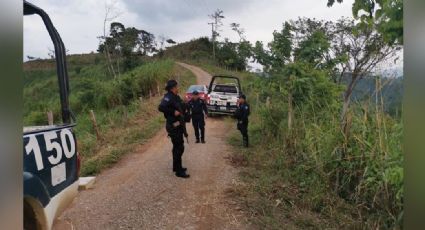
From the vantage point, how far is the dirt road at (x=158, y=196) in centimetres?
292

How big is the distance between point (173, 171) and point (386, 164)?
9.75 feet

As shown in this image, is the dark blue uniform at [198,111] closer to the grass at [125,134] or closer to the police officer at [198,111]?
Result: the police officer at [198,111]

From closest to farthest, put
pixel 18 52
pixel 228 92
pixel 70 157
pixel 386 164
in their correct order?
pixel 18 52 → pixel 70 157 → pixel 386 164 → pixel 228 92

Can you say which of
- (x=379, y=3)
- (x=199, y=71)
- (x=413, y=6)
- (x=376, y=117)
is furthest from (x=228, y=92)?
(x=413, y=6)

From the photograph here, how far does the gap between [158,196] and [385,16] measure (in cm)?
302

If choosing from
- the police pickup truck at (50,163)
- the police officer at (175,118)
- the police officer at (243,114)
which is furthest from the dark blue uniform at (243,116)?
the police pickup truck at (50,163)

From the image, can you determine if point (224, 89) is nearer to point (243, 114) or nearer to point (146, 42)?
point (243, 114)

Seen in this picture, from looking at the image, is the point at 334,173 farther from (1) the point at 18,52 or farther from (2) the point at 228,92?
(2) the point at 228,92

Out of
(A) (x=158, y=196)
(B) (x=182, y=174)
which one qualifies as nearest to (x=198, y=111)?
(B) (x=182, y=174)

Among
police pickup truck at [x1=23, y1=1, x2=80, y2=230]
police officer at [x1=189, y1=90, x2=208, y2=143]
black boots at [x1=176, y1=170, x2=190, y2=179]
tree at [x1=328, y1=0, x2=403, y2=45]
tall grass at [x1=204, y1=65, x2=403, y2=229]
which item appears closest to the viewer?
police pickup truck at [x1=23, y1=1, x2=80, y2=230]

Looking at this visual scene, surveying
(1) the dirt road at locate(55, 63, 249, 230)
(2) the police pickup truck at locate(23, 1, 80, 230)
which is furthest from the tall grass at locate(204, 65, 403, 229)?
(2) the police pickup truck at locate(23, 1, 80, 230)

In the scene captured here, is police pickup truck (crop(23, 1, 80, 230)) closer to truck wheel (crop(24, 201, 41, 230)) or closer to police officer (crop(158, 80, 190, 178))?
truck wheel (crop(24, 201, 41, 230))

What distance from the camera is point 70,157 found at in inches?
71.2

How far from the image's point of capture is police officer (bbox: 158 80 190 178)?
4.52 m
